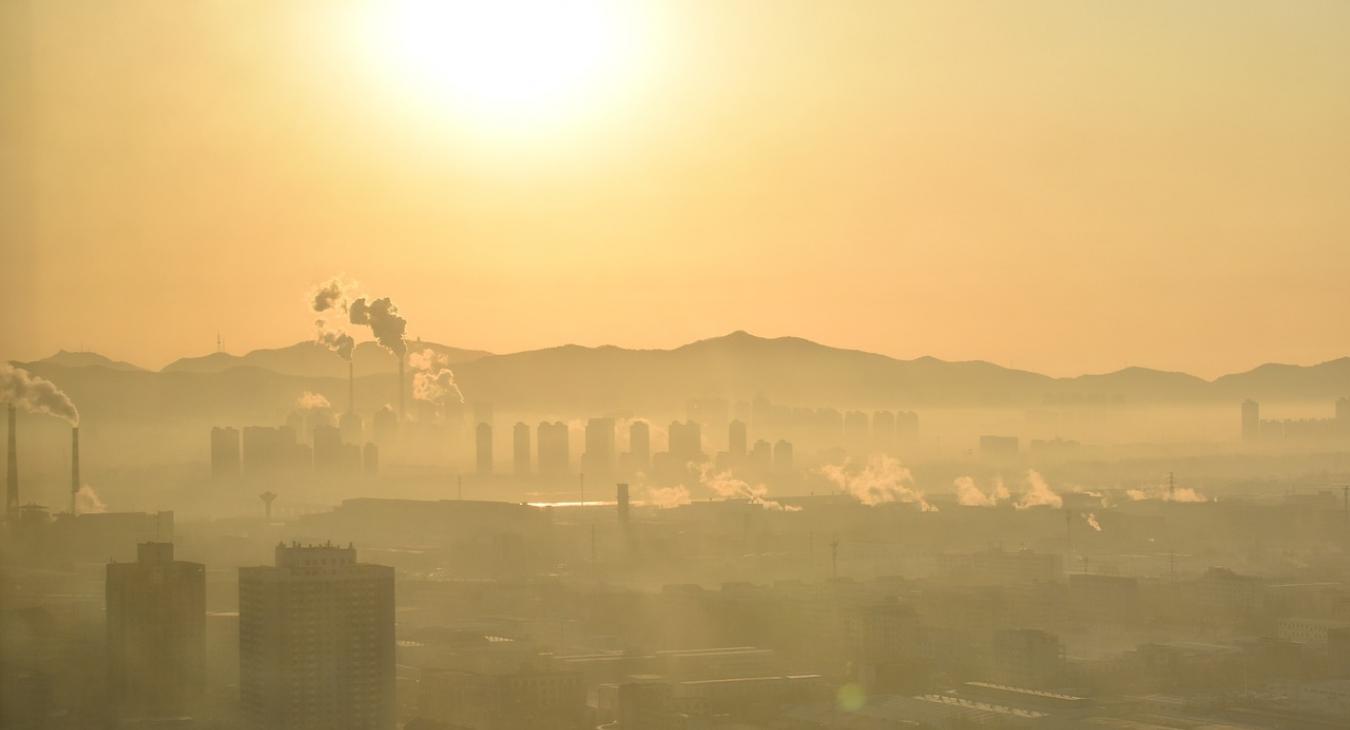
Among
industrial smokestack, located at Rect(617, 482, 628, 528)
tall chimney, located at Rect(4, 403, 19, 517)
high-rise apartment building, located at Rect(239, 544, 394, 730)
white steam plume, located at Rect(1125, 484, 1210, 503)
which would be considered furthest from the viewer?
white steam plume, located at Rect(1125, 484, 1210, 503)

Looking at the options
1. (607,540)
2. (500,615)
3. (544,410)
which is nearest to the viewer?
(500,615)

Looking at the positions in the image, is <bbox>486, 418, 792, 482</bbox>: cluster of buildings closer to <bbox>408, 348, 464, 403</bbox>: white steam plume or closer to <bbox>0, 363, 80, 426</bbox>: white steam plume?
<bbox>408, 348, 464, 403</bbox>: white steam plume

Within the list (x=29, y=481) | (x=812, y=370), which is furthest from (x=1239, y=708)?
(x=812, y=370)

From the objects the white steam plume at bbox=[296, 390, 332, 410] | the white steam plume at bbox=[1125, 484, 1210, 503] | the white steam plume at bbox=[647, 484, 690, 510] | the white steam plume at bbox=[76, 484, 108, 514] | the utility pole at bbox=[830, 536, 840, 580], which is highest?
the white steam plume at bbox=[296, 390, 332, 410]

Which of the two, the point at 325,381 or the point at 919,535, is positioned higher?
the point at 325,381

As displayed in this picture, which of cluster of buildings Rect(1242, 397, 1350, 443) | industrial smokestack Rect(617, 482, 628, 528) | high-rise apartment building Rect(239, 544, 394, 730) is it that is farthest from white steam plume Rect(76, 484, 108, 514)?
cluster of buildings Rect(1242, 397, 1350, 443)

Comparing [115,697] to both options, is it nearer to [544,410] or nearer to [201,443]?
[201,443]
